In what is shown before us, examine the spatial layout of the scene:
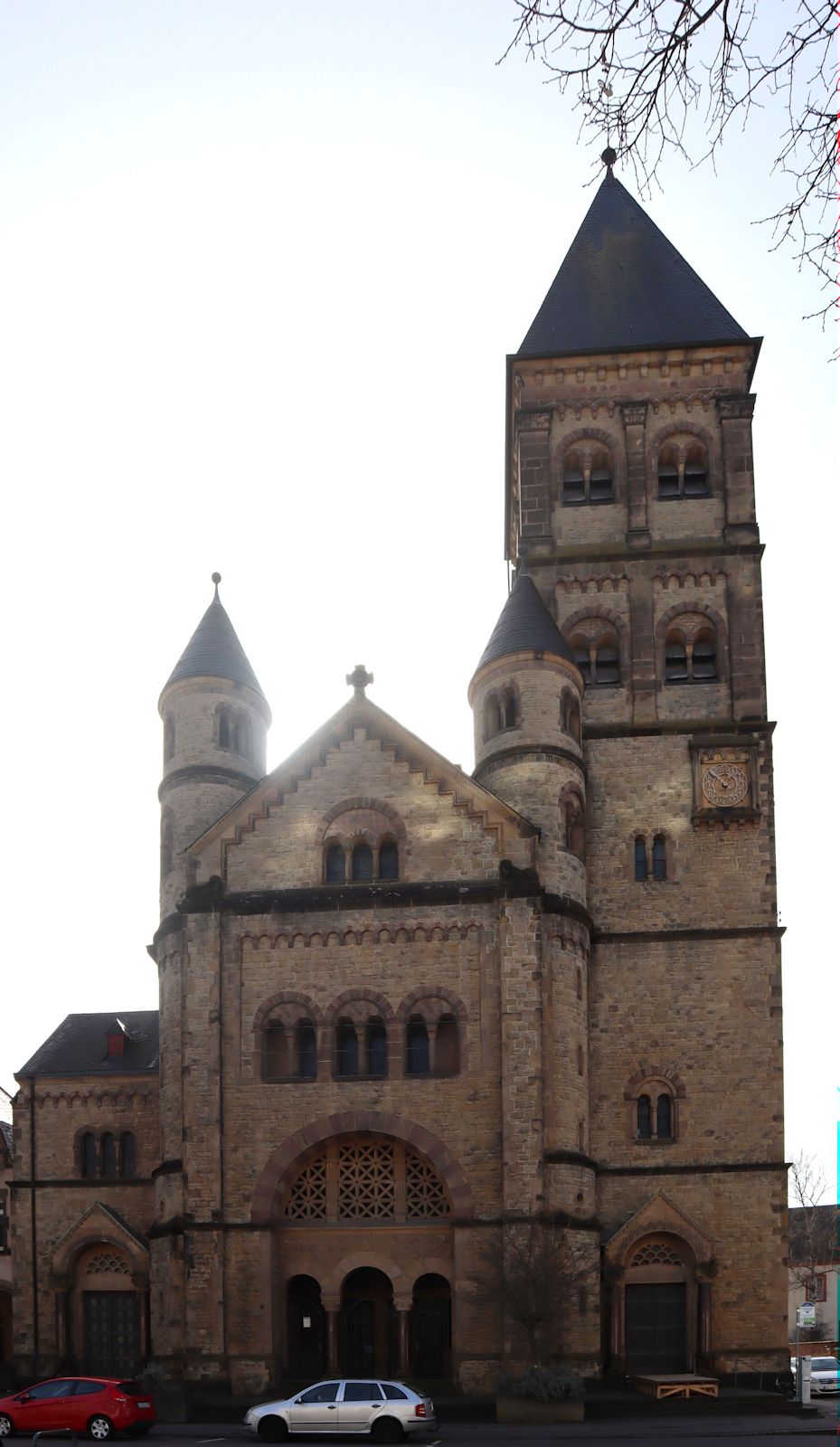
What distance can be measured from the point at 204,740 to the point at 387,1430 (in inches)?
751

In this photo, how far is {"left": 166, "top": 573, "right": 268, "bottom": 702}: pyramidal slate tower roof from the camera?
43.8 m

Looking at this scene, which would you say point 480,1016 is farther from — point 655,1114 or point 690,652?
point 690,652

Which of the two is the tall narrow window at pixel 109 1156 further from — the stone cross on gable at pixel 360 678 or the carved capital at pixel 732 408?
the carved capital at pixel 732 408

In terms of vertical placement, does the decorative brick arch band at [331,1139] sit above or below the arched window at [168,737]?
below

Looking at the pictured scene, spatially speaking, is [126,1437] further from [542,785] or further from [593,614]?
[593,614]

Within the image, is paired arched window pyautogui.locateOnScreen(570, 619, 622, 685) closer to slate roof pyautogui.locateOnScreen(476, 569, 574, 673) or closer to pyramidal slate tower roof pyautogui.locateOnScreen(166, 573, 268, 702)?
slate roof pyautogui.locateOnScreen(476, 569, 574, 673)

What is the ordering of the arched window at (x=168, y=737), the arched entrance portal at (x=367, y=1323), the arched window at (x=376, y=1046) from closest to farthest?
the arched entrance portal at (x=367, y=1323) < the arched window at (x=376, y=1046) < the arched window at (x=168, y=737)

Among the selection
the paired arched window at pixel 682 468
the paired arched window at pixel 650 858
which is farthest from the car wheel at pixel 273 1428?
the paired arched window at pixel 682 468

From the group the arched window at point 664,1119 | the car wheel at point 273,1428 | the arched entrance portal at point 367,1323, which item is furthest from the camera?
the arched window at point 664,1119

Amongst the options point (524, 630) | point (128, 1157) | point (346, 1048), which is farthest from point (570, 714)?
point (128, 1157)

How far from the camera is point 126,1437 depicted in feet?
101

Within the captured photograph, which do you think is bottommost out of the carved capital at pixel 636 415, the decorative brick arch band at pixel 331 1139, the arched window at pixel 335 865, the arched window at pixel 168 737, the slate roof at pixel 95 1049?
the decorative brick arch band at pixel 331 1139

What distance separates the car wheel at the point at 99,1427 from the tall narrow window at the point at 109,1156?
14.0m

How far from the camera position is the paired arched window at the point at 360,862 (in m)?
39.2
